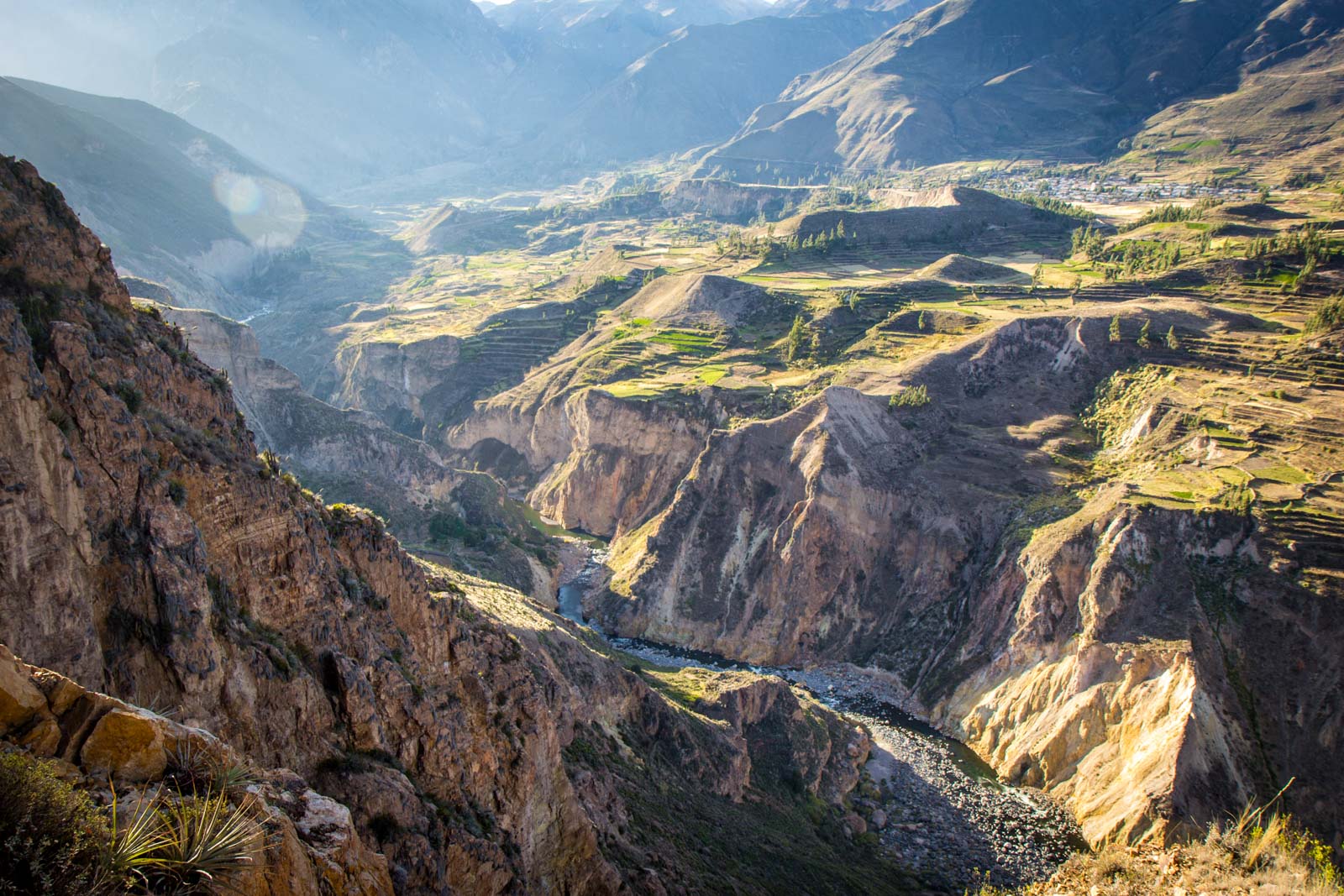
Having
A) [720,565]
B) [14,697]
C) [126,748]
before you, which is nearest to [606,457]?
[720,565]

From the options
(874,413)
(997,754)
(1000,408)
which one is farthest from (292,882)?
(1000,408)

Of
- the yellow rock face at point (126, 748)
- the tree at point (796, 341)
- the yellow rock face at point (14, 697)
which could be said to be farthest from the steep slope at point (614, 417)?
the yellow rock face at point (14, 697)

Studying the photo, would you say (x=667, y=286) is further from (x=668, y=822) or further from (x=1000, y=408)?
(x=668, y=822)

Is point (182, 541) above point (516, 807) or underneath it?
above

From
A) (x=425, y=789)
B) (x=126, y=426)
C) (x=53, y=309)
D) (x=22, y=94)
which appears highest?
(x=22, y=94)

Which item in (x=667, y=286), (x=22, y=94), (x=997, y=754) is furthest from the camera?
(x=22, y=94)

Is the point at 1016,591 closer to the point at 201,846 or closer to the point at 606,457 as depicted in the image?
the point at 606,457
